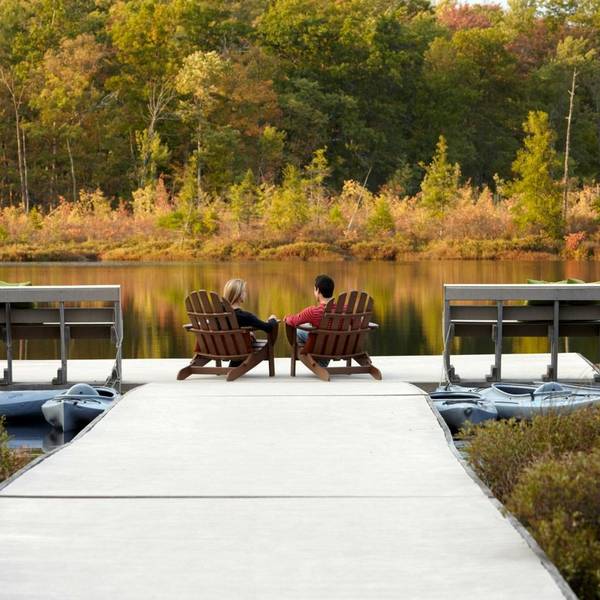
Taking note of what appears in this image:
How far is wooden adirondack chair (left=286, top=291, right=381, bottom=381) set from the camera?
9.20 m

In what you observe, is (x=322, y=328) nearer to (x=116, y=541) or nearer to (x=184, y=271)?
(x=116, y=541)

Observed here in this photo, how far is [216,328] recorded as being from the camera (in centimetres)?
931

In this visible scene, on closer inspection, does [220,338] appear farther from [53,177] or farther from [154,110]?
[53,177]

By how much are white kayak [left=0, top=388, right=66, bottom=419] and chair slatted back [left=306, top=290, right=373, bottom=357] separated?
6.46ft

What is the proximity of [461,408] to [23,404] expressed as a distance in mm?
3134

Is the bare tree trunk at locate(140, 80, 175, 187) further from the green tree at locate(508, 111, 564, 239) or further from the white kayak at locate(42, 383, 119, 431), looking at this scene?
the white kayak at locate(42, 383, 119, 431)

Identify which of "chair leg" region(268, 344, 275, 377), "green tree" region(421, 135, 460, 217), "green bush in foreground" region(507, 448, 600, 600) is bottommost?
"green tree" region(421, 135, 460, 217)

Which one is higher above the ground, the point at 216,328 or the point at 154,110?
the point at 154,110

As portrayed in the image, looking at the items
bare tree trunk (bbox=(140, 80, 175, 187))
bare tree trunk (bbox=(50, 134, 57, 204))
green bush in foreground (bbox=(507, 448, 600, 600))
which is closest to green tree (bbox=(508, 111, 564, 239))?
bare tree trunk (bbox=(140, 80, 175, 187))

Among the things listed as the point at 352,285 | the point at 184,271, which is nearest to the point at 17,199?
the point at 184,271

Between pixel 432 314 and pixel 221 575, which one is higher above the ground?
pixel 221 575

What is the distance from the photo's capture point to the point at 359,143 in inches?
2137

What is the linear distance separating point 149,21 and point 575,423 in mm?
47090

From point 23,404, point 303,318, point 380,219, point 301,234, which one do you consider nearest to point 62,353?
point 23,404
